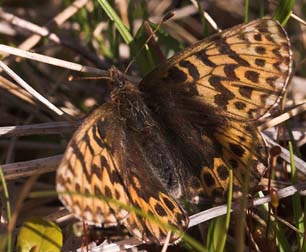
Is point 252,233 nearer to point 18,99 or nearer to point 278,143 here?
point 278,143

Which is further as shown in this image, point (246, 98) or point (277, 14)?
point (277, 14)

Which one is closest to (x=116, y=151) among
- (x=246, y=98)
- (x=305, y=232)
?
(x=246, y=98)

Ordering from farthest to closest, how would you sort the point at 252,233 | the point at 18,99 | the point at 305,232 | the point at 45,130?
1. the point at 18,99
2. the point at 45,130
3. the point at 252,233
4. the point at 305,232

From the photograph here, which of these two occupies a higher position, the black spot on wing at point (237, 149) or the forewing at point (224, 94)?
the forewing at point (224, 94)

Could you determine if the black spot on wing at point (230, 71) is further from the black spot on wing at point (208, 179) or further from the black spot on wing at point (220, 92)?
the black spot on wing at point (208, 179)

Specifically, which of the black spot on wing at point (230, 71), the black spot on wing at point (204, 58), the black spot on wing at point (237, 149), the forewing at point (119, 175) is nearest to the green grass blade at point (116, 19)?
the forewing at point (119, 175)

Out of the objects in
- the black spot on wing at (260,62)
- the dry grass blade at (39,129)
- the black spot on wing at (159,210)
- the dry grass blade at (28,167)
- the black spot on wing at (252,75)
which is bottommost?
the black spot on wing at (159,210)

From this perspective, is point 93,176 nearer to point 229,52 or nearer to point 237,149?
point 237,149

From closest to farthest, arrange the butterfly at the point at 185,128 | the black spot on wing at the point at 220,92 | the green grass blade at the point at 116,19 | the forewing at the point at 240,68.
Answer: the butterfly at the point at 185,128 → the forewing at the point at 240,68 → the black spot on wing at the point at 220,92 → the green grass blade at the point at 116,19

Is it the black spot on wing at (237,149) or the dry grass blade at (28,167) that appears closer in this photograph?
the black spot on wing at (237,149)
